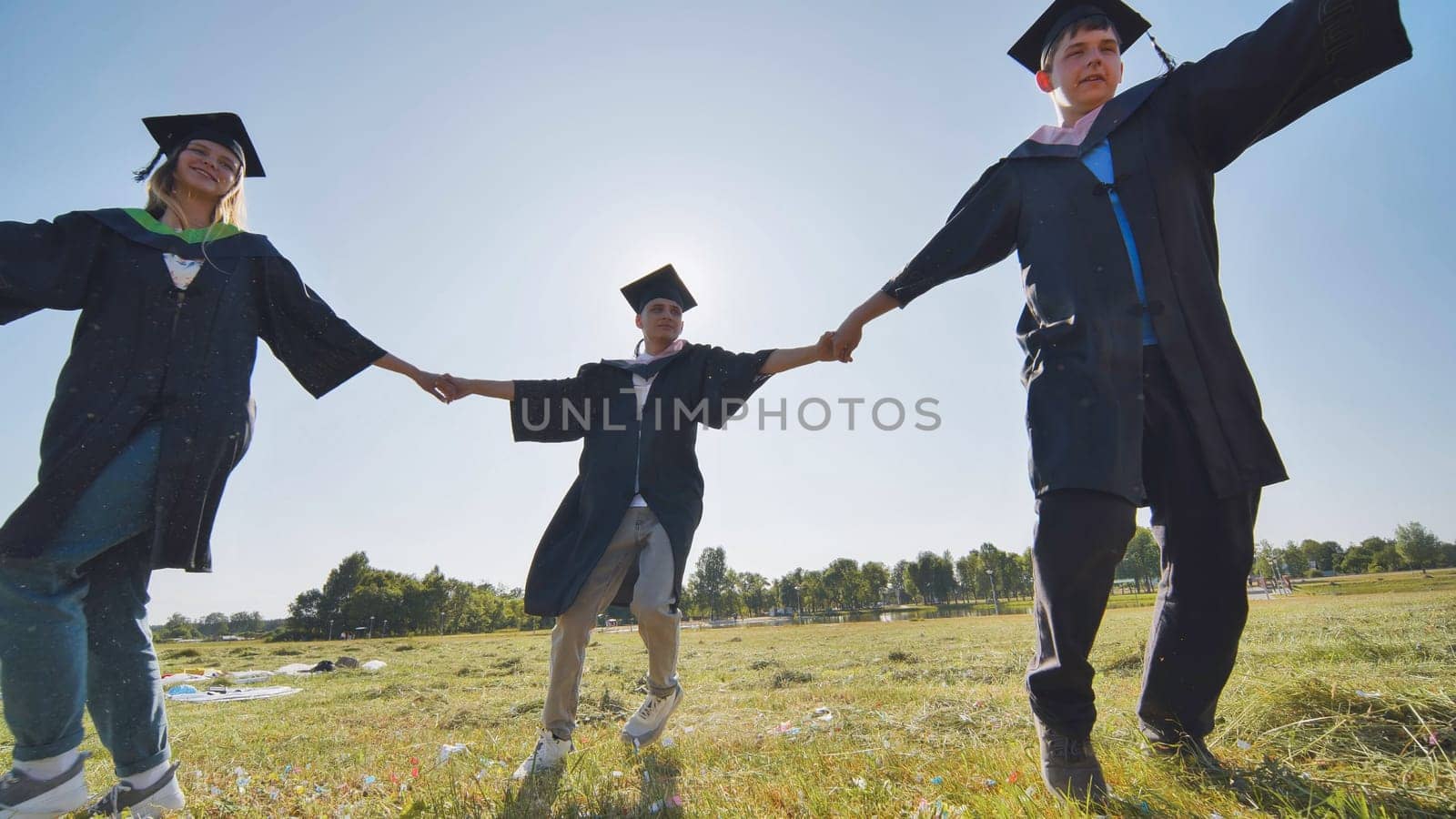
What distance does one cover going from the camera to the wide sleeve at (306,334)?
363 centimetres

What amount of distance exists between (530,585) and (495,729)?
2829 millimetres

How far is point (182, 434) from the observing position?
2.95 metres

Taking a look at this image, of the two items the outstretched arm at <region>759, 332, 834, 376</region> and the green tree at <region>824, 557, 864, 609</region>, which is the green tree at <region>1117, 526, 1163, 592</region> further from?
the outstretched arm at <region>759, 332, 834, 376</region>

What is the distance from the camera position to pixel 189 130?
12.1 ft

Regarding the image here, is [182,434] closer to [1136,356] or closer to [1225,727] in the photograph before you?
[1136,356]

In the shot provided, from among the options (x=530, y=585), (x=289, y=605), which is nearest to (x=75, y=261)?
(x=530, y=585)

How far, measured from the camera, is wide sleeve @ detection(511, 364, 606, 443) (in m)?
4.86

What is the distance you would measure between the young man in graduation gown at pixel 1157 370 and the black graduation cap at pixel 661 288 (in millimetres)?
2881

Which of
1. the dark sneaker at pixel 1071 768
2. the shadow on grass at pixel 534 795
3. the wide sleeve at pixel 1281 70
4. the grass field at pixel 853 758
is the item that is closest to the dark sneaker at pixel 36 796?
the grass field at pixel 853 758

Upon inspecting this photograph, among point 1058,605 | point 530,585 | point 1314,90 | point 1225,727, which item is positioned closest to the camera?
point 1058,605

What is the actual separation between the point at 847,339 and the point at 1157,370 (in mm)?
1742

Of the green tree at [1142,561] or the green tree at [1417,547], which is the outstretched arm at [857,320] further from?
the green tree at [1417,547]

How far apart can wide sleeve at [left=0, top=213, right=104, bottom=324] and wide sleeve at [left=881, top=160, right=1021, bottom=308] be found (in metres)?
3.77

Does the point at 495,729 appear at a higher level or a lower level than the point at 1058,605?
lower
